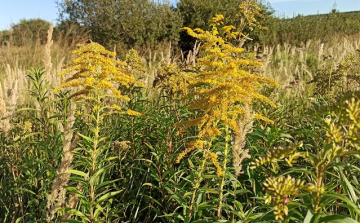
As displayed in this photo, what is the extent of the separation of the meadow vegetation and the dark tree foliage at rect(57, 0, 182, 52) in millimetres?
12369

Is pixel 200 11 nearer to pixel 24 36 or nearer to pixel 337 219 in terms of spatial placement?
pixel 24 36

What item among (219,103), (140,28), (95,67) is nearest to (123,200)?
(95,67)

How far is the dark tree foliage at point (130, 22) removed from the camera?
16.9 meters

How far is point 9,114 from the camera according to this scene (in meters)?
2.74

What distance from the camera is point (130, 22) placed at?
662 inches

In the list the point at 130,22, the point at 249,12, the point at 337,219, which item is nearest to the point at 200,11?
the point at 130,22

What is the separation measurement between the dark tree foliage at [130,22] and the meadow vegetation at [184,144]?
12.4 m

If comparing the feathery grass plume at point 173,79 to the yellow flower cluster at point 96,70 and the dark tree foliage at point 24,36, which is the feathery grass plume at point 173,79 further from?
the dark tree foliage at point 24,36

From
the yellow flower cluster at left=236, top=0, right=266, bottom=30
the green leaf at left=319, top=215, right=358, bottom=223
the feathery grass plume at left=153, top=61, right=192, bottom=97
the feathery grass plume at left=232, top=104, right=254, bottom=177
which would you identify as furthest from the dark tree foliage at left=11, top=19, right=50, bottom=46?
the green leaf at left=319, top=215, right=358, bottom=223

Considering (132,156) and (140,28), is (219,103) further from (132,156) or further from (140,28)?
(140,28)

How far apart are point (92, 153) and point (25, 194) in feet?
3.58

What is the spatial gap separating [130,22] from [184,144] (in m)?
15.5

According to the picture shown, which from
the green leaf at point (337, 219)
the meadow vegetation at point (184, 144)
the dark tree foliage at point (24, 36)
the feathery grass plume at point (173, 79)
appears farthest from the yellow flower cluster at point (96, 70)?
the dark tree foliage at point (24, 36)

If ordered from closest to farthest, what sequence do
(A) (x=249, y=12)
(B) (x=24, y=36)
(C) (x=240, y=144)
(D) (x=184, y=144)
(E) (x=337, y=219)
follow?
(E) (x=337, y=219)
(C) (x=240, y=144)
(D) (x=184, y=144)
(A) (x=249, y=12)
(B) (x=24, y=36)
